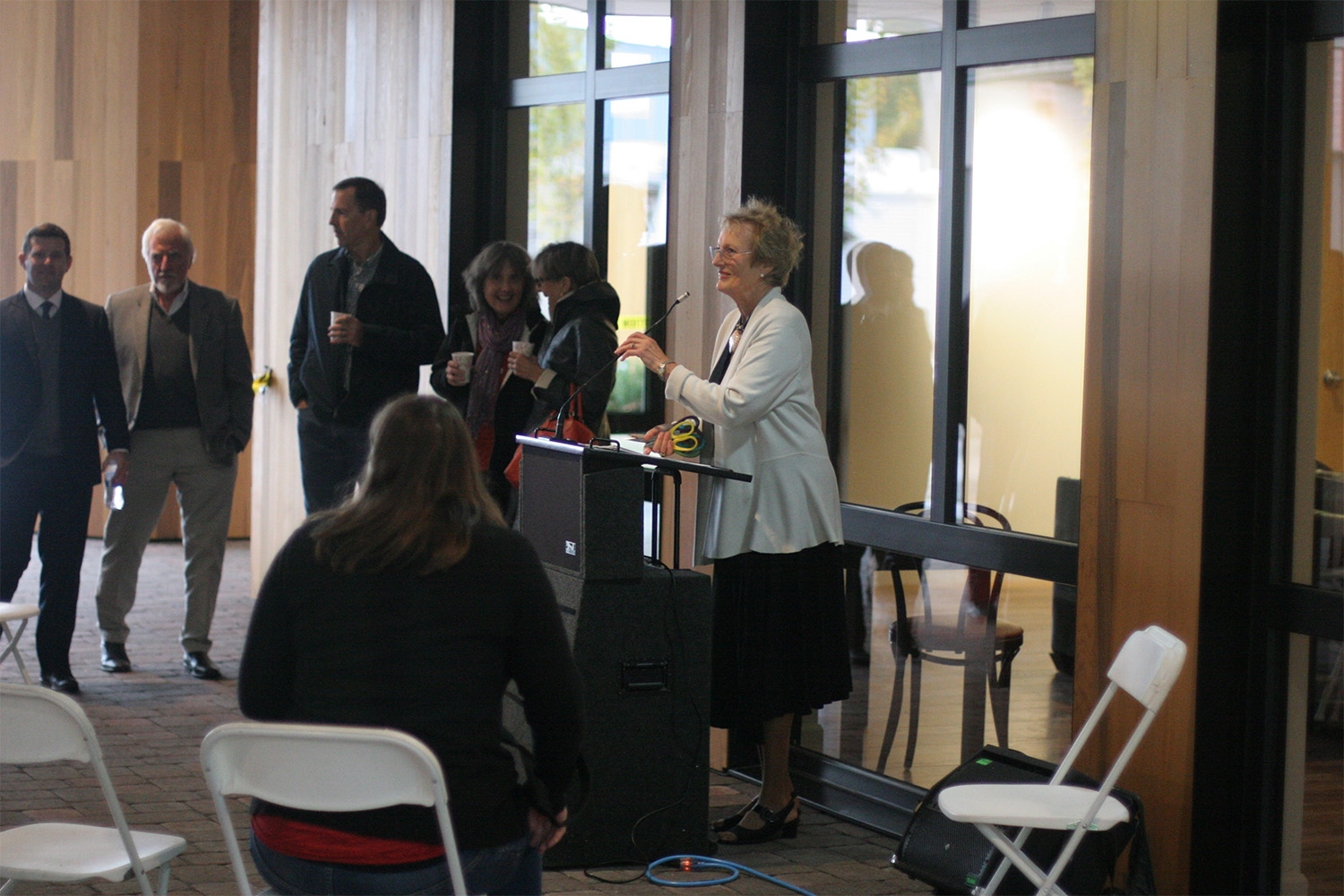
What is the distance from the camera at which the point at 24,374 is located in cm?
586

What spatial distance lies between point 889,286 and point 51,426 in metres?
3.41

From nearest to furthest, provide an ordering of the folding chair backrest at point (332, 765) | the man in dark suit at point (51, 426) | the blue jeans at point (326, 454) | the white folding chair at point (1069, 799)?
1. the folding chair backrest at point (332, 765)
2. the white folding chair at point (1069, 799)
3. the man in dark suit at point (51, 426)
4. the blue jeans at point (326, 454)

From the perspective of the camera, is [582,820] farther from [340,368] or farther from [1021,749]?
[340,368]

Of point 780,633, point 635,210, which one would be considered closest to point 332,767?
point 780,633

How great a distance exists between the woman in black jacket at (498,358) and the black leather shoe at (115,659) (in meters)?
2.23

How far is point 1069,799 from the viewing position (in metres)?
3.24

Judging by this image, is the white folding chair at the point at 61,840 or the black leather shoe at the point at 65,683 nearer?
the white folding chair at the point at 61,840

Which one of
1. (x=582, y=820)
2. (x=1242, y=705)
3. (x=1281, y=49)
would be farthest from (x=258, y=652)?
(x=1281, y=49)

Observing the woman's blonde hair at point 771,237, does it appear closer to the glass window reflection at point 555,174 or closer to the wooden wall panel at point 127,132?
the glass window reflection at point 555,174

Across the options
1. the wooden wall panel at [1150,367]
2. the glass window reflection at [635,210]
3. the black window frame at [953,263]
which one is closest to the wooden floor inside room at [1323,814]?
the wooden wall panel at [1150,367]

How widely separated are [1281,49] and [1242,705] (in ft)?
5.48

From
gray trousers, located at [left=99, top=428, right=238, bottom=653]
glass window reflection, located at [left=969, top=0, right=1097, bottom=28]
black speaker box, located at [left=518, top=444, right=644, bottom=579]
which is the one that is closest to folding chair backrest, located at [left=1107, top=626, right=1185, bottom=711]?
black speaker box, located at [left=518, top=444, right=644, bottom=579]

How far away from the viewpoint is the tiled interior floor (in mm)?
4008

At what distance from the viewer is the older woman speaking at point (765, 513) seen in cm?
410
